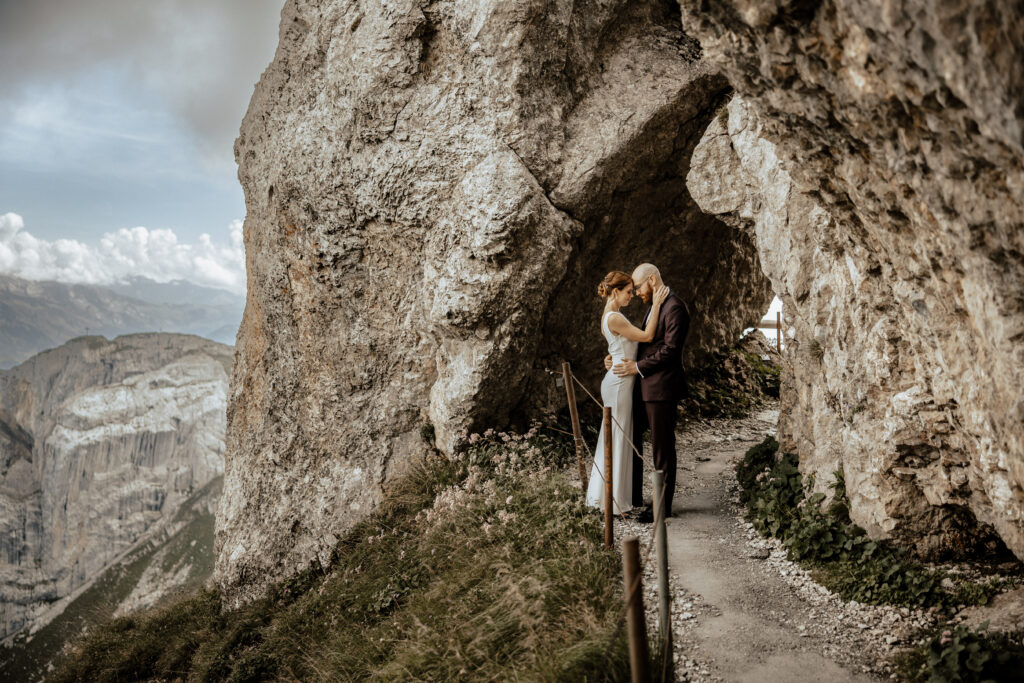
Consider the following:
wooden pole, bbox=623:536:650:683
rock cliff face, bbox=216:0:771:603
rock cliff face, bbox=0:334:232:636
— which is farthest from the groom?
rock cliff face, bbox=0:334:232:636

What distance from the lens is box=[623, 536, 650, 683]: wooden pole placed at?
132 inches

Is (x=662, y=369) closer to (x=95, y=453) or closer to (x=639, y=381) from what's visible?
(x=639, y=381)

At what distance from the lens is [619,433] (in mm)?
7336

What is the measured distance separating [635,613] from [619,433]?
12.8ft

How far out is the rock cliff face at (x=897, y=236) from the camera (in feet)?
8.97

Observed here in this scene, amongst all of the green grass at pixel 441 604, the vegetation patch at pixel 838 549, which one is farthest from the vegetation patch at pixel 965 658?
the green grass at pixel 441 604

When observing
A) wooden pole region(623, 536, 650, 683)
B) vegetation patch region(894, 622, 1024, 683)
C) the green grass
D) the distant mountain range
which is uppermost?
wooden pole region(623, 536, 650, 683)

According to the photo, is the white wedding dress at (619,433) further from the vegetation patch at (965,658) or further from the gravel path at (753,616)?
the vegetation patch at (965,658)

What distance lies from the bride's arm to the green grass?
7.01 feet

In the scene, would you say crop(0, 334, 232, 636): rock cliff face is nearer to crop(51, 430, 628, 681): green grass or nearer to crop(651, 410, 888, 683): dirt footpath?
crop(51, 430, 628, 681): green grass

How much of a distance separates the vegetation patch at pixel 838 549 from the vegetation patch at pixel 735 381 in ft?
13.0

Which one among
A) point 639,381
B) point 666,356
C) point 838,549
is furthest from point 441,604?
point 838,549

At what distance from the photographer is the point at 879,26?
271 cm

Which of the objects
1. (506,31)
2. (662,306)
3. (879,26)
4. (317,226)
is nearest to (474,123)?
(506,31)
